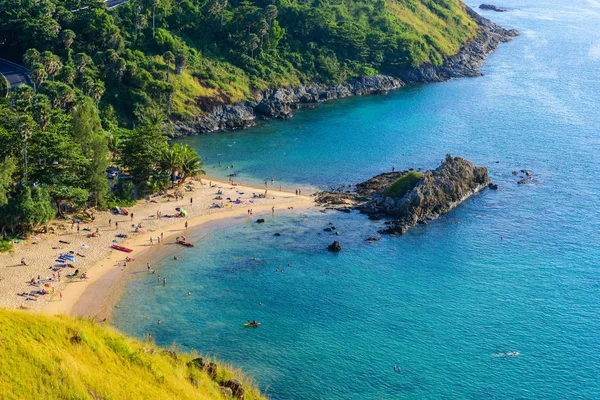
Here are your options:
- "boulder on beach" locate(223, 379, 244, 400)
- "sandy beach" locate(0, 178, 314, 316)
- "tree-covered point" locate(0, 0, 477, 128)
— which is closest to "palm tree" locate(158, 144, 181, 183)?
"sandy beach" locate(0, 178, 314, 316)

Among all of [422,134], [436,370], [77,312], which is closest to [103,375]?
[77,312]

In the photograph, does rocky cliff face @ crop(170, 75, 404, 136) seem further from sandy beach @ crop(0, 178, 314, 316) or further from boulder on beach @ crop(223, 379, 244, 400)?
boulder on beach @ crop(223, 379, 244, 400)

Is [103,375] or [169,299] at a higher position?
[103,375]

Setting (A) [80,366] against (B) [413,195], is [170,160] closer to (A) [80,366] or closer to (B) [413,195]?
(B) [413,195]

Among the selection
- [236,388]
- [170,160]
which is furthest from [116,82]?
[236,388]

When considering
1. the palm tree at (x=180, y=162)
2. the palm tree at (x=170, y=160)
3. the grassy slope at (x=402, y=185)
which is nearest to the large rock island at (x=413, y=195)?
the grassy slope at (x=402, y=185)

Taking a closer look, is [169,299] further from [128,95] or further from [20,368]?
[128,95]

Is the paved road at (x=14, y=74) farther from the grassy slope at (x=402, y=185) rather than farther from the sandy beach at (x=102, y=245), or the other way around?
the grassy slope at (x=402, y=185)
